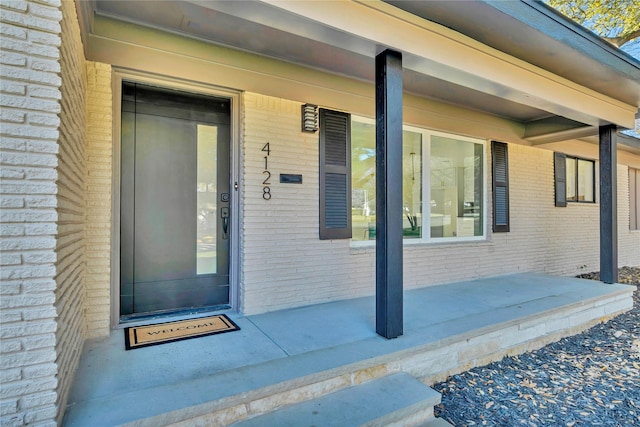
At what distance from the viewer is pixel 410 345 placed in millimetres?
2324

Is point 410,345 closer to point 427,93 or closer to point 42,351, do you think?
point 42,351

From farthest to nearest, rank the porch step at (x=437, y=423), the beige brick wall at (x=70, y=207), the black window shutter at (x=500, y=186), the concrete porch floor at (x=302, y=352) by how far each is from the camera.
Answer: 1. the black window shutter at (x=500, y=186)
2. the porch step at (x=437, y=423)
3. the concrete porch floor at (x=302, y=352)
4. the beige brick wall at (x=70, y=207)

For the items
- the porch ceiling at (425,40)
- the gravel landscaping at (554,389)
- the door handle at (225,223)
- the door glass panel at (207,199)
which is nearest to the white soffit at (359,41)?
the porch ceiling at (425,40)

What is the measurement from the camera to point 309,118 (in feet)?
10.9

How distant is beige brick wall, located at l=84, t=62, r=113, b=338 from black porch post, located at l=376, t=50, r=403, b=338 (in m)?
2.03

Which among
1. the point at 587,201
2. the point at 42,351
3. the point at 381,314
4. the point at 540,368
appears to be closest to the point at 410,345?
the point at 381,314

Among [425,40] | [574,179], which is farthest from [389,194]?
[574,179]

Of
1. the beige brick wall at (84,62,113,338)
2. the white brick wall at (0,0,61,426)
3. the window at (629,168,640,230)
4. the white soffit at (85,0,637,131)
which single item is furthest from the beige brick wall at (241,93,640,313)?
the window at (629,168,640,230)

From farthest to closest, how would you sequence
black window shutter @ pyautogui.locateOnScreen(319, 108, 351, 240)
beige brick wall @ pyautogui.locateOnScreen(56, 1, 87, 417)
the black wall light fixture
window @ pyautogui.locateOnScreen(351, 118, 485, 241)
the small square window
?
the small square window
window @ pyautogui.locateOnScreen(351, 118, 485, 241)
black window shutter @ pyautogui.locateOnScreen(319, 108, 351, 240)
the black wall light fixture
beige brick wall @ pyautogui.locateOnScreen(56, 1, 87, 417)

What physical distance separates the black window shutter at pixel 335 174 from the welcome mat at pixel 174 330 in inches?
50.1

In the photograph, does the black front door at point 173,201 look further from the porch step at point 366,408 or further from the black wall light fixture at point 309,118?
the porch step at point 366,408

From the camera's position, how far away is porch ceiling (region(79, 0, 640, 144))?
2.17m

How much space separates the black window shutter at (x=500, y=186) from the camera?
4895mm

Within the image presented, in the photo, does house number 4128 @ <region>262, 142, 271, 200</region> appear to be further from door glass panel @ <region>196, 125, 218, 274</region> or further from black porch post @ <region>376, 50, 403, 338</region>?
black porch post @ <region>376, 50, 403, 338</region>
